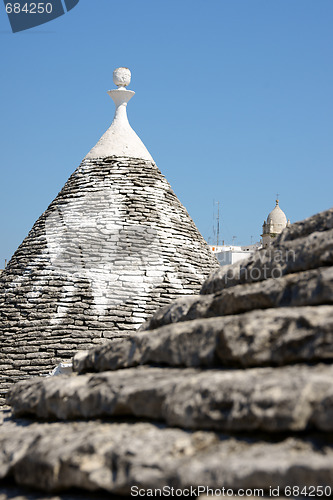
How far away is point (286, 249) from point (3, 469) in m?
1.97

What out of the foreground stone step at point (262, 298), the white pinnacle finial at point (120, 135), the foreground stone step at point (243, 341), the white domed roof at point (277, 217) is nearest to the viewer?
the foreground stone step at point (243, 341)

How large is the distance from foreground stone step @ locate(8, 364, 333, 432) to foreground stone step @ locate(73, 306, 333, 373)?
0.23 ft

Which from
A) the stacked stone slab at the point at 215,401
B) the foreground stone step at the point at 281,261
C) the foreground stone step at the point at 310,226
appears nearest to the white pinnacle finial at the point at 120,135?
the foreground stone step at the point at 281,261

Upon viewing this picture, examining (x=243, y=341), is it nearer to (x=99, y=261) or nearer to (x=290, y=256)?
(x=290, y=256)

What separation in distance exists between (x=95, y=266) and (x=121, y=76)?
4904 millimetres

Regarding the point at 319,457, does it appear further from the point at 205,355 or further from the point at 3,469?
the point at 3,469

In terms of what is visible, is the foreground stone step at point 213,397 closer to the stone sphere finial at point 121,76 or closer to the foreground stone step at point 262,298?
the foreground stone step at point 262,298

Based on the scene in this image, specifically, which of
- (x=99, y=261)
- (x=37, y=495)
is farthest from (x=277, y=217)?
(x=37, y=495)

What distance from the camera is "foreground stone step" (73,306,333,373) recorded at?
2861mm

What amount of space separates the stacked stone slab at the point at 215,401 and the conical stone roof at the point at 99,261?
901 cm

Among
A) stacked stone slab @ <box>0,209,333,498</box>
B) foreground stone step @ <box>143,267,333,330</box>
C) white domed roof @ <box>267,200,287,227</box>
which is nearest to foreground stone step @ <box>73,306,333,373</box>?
stacked stone slab @ <box>0,209,333,498</box>

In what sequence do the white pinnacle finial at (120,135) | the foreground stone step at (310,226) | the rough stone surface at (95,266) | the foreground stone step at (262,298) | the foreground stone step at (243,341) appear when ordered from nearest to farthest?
the foreground stone step at (243,341)
the foreground stone step at (262,298)
the foreground stone step at (310,226)
the rough stone surface at (95,266)
the white pinnacle finial at (120,135)

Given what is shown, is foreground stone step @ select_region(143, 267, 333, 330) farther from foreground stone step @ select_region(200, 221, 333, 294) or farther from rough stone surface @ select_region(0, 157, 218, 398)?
rough stone surface @ select_region(0, 157, 218, 398)

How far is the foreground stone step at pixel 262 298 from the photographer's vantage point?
10.6 ft
